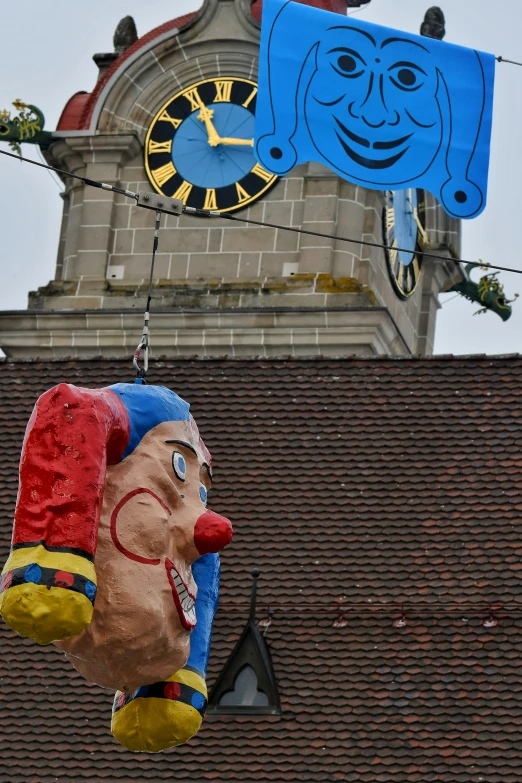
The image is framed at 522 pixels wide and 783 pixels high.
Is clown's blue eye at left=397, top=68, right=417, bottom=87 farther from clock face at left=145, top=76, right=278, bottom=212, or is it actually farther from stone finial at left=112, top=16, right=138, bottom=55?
stone finial at left=112, top=16, right=138, bottom=55

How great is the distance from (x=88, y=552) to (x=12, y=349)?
66.7 ft

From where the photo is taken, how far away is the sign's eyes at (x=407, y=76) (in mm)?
21359

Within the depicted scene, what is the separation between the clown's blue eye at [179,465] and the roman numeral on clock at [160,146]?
20231 mm

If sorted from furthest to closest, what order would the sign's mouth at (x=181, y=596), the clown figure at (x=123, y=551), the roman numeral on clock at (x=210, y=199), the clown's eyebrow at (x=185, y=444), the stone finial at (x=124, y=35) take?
the stone finial at (x=124, y=35)
the roman numeral on clock at (x=210, y=199)
the clown's eyebrow at (x=185, y=444)
the sign's mouth at (x=181, y=596)
the clown figure at (x=123, y=551)

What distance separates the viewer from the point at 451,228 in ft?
114

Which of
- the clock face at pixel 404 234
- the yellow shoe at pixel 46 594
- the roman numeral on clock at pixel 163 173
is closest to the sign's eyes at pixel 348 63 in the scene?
the clock face at pixel 404 234

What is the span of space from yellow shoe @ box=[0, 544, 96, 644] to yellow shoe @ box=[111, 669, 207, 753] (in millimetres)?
1213

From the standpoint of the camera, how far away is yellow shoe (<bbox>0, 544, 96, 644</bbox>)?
11.8 meters

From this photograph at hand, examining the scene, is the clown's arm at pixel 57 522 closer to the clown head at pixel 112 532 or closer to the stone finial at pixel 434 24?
the clown head at pixel 112 532

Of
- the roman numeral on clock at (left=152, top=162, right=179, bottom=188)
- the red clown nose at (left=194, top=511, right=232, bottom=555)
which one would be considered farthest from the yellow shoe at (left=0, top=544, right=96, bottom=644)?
the roman numeral on clock at (left=152, top=162, right=179, bottom=188)

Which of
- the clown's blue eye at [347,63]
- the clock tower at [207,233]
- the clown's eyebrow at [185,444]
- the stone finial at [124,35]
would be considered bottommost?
the clown's eyebrow at [185,444]

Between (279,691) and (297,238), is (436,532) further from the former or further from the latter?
(297,238)

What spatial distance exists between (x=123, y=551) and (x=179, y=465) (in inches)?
25.0

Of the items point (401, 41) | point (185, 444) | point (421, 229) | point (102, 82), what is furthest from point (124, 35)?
point (185, 444)
